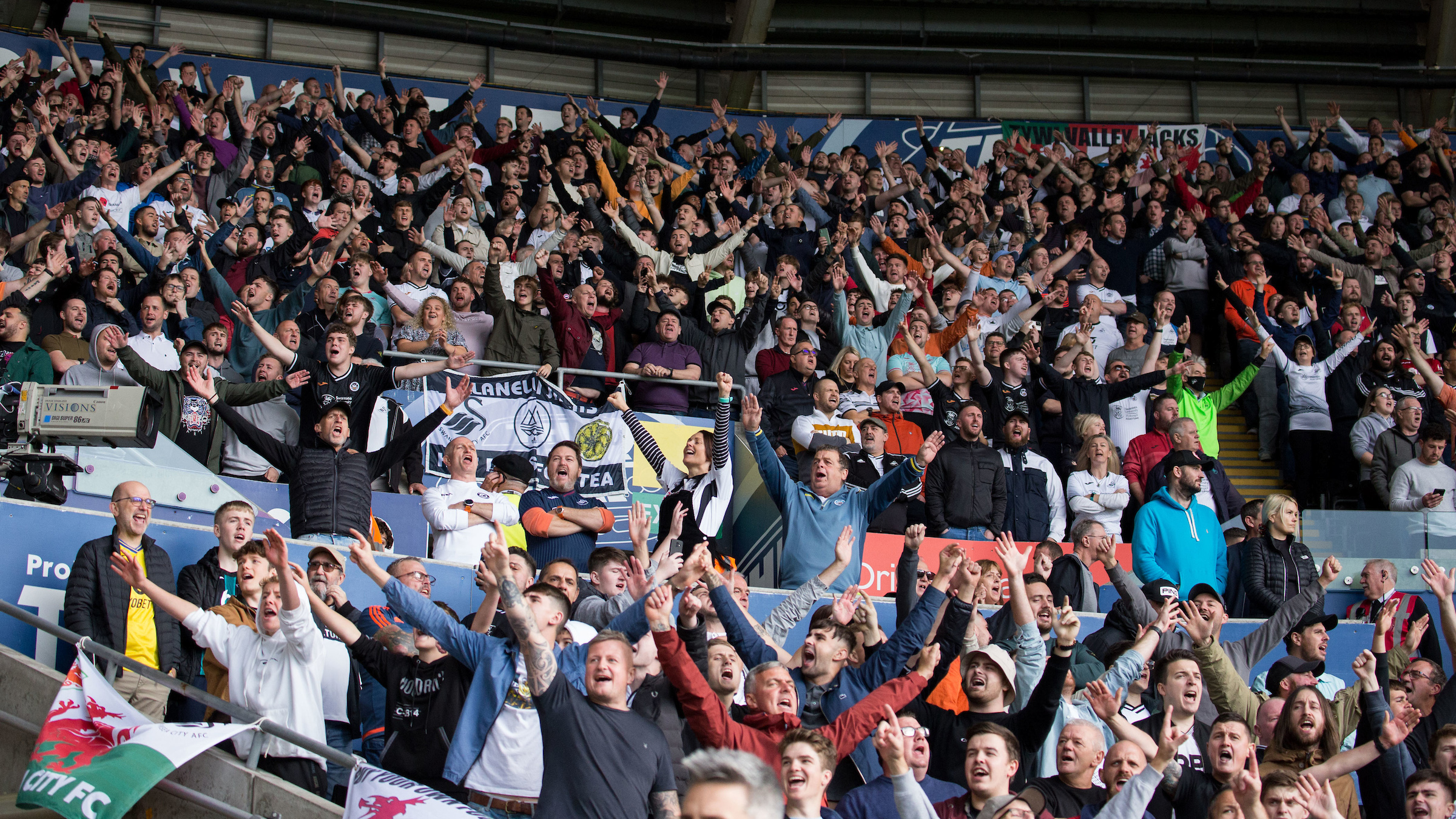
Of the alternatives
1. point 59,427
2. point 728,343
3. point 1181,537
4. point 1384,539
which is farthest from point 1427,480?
point 59,427

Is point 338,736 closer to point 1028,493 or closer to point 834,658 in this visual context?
point 834,658

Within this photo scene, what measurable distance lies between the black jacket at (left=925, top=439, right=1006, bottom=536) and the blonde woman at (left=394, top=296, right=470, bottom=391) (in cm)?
333

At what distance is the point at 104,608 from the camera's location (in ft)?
20.4

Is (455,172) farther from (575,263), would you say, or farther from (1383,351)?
(1383,351)

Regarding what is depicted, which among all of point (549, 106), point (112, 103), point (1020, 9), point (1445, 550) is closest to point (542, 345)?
point (112, 103)

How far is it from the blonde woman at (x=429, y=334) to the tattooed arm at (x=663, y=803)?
5.44 m

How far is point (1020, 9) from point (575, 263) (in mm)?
10307

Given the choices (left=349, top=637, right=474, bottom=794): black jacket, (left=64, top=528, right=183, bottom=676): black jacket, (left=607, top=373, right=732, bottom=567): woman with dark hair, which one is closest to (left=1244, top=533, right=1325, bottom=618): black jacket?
(left=607, top=373, right=732, bottom=567): woman with dark hair

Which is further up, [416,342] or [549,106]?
[549,106]

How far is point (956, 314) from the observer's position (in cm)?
1205

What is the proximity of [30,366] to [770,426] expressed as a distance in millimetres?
4794

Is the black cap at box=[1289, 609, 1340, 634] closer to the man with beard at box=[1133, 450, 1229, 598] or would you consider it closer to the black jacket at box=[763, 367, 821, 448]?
the man with beard at box=[1133, 450, 1229, 598]

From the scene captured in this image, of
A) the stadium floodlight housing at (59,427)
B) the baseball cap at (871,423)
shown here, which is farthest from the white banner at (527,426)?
the stadium floodlight housing at (59,427)

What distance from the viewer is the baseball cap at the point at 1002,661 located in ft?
18.6
